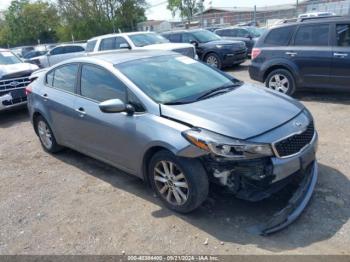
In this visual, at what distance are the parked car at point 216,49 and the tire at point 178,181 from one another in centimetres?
982

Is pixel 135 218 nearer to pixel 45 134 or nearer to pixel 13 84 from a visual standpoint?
A: pixel 45 134

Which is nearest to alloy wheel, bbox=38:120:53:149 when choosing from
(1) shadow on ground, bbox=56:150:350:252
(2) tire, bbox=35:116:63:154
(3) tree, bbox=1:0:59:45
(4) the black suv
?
(2) tire, bbox=35:116:63:154

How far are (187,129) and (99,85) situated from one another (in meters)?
1.59

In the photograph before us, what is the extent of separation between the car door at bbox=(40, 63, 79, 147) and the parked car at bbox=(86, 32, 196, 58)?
5677mm

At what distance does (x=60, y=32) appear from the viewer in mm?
43469

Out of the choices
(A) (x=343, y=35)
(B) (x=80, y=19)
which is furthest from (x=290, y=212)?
(B) (x=80, y=19)

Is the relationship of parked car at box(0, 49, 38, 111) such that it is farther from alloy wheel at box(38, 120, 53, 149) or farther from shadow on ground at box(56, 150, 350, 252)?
shadow on ground at box(56, 150, 350, 252)

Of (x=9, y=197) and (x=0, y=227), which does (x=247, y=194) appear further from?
(x=9, y=197)

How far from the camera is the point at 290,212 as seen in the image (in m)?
3.24

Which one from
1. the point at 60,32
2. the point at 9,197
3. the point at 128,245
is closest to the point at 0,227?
the point at 9,197

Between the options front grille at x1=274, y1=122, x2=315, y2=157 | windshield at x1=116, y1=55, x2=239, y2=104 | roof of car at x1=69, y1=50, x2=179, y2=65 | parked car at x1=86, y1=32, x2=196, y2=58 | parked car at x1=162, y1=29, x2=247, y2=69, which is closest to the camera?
front grille at x1=274, y1=122, x2=315, y2=157

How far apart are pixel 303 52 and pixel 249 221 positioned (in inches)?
207

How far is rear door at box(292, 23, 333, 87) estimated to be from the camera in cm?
722

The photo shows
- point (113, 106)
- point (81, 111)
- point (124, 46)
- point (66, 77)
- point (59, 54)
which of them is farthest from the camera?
point (59, 54)
